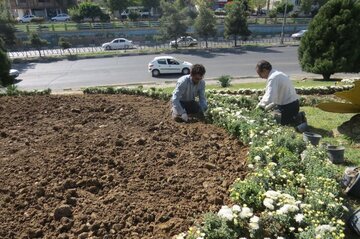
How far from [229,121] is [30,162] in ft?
10.1

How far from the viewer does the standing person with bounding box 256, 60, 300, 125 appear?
6609 millimetres

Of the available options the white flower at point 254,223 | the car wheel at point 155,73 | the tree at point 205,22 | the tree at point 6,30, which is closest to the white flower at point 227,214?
the white flower at point 254,223

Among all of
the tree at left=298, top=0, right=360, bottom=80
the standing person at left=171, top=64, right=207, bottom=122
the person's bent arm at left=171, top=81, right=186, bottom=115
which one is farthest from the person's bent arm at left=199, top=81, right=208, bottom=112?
the tree at left=298, top=0, right=360, bottom=80

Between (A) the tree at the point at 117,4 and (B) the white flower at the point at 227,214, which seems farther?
(A) the tree at the point at 117,4

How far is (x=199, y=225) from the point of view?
3.25 m

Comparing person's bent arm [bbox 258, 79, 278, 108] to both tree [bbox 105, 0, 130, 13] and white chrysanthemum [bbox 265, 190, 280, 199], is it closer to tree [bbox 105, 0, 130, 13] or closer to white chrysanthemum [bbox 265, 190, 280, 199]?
white chrysanthemum [bbox 265, 190, 280, 199]

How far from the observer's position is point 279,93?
6812 mm

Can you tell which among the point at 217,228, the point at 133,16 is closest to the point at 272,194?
the point at 217,228

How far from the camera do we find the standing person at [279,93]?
21.7ft

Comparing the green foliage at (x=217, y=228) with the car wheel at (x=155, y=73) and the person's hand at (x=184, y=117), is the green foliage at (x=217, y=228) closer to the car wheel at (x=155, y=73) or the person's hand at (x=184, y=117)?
the person's hand at (x=184, y=117)

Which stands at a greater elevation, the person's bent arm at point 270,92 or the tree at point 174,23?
the person's bent arm at point 270,92

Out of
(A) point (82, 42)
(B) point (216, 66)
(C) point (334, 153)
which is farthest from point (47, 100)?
(A) point (82, 42)

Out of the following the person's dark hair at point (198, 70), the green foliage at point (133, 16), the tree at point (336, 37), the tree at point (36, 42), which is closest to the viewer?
the person's dark hair at point (198, 70)

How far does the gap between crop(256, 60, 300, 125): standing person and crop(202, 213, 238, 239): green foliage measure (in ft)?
12.4
